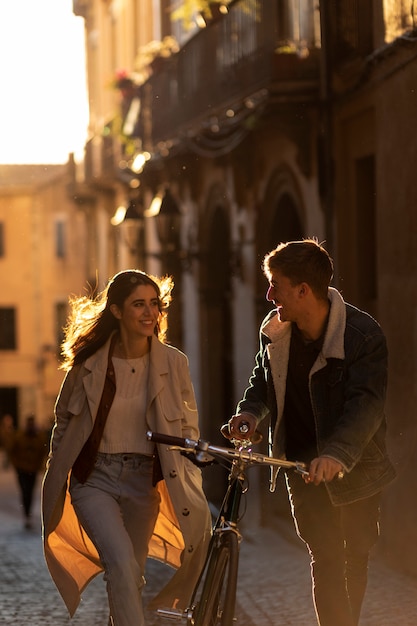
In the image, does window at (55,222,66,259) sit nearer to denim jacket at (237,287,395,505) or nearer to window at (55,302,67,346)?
window at (55,302,67,346)

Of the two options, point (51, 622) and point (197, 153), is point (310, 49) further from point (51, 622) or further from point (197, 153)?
point (51, 622)

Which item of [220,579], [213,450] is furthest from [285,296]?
[220,579]

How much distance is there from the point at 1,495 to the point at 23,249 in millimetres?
22511

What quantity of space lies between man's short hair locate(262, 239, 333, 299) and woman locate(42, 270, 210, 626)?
3.19 ft

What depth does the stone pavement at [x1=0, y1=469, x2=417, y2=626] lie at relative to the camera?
9078mm

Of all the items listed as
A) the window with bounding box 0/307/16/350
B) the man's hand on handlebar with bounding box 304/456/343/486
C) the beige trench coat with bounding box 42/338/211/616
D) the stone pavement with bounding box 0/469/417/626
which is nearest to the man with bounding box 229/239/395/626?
the man's hand on handlebar with bounding box 304/456/343/486

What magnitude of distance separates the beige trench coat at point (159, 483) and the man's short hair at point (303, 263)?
1031mm

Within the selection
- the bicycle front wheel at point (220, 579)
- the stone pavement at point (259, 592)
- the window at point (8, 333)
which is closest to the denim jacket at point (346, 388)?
the bicycle front wheel at point (220, 579)

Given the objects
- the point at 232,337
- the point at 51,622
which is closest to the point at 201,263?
the point at 232,337

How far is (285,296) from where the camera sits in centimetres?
598

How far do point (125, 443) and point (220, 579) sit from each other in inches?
39.6

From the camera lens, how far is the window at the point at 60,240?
51844mm

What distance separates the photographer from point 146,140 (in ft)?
72.2

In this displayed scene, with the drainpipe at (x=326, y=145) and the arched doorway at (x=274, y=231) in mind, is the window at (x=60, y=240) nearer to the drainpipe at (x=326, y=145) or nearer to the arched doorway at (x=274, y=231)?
the arched doorway at (x=274, y=231)
